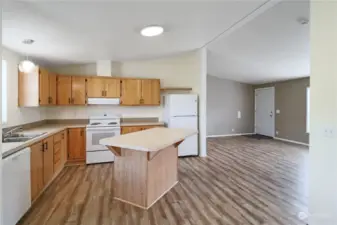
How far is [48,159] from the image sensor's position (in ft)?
10.8

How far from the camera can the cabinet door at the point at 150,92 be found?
17.5 ft

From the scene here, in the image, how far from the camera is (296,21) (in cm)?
315

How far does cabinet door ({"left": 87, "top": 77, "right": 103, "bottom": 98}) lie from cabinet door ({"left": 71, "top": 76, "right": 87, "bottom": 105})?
0.12 m

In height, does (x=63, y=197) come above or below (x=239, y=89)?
below

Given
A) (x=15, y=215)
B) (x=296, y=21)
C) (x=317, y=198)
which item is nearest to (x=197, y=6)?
(x=296, y=21)

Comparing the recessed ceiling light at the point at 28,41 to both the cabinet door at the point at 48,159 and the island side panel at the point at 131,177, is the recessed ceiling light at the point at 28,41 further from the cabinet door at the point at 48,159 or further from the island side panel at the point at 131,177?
the island side panel at the point at 131,177

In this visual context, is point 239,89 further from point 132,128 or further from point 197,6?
point 197,6

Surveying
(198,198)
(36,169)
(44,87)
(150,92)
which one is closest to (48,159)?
(36,169)

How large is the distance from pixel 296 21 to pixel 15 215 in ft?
14.3

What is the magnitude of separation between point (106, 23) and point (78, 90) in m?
2.43

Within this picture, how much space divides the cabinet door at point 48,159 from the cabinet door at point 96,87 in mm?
1659

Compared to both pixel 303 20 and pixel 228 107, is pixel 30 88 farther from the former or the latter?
pixel 228 107

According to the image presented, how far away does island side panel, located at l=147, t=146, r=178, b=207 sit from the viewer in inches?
108

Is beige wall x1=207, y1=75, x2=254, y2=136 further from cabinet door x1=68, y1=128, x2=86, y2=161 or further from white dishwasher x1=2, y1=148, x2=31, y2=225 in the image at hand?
white dishwasher x1=2, y1=148, x2=31, y2=225
